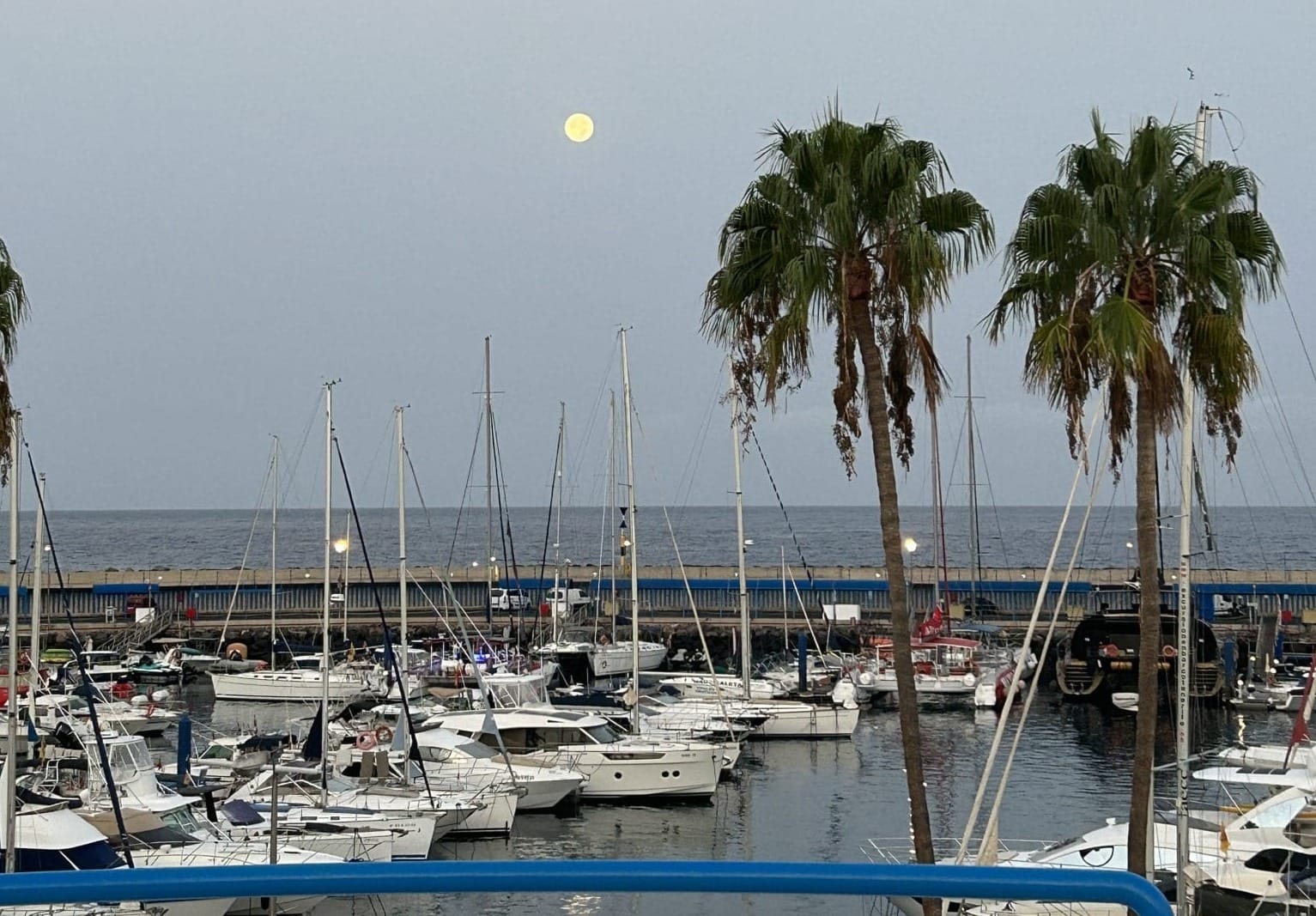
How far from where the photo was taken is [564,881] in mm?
2613

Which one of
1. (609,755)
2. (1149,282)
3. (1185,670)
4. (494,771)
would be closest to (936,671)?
(609,755)

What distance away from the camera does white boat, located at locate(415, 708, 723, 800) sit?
122 feet

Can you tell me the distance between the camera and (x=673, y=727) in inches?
1688

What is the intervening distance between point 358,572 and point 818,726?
50.5 metres

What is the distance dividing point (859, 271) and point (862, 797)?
86.0ft

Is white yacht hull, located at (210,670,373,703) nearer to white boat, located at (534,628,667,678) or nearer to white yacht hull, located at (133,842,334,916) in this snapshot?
white boat, located at (534,628,667,678)

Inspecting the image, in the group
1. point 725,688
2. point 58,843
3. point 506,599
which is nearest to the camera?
point 58,843

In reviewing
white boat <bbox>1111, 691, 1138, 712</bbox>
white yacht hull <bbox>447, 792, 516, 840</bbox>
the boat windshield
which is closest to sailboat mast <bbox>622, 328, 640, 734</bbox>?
the boat windshield

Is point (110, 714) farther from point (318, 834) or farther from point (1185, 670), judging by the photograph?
point (1185, 670)

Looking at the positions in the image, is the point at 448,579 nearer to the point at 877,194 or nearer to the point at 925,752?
the point at 925,752

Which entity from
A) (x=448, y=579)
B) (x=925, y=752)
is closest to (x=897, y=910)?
(x=925, y=752)

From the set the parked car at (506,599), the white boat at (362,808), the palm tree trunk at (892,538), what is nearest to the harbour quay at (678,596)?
the parked car at (506,599)

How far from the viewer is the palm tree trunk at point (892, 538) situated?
635 inches

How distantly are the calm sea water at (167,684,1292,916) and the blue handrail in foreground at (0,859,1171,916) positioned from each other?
2798 cm
